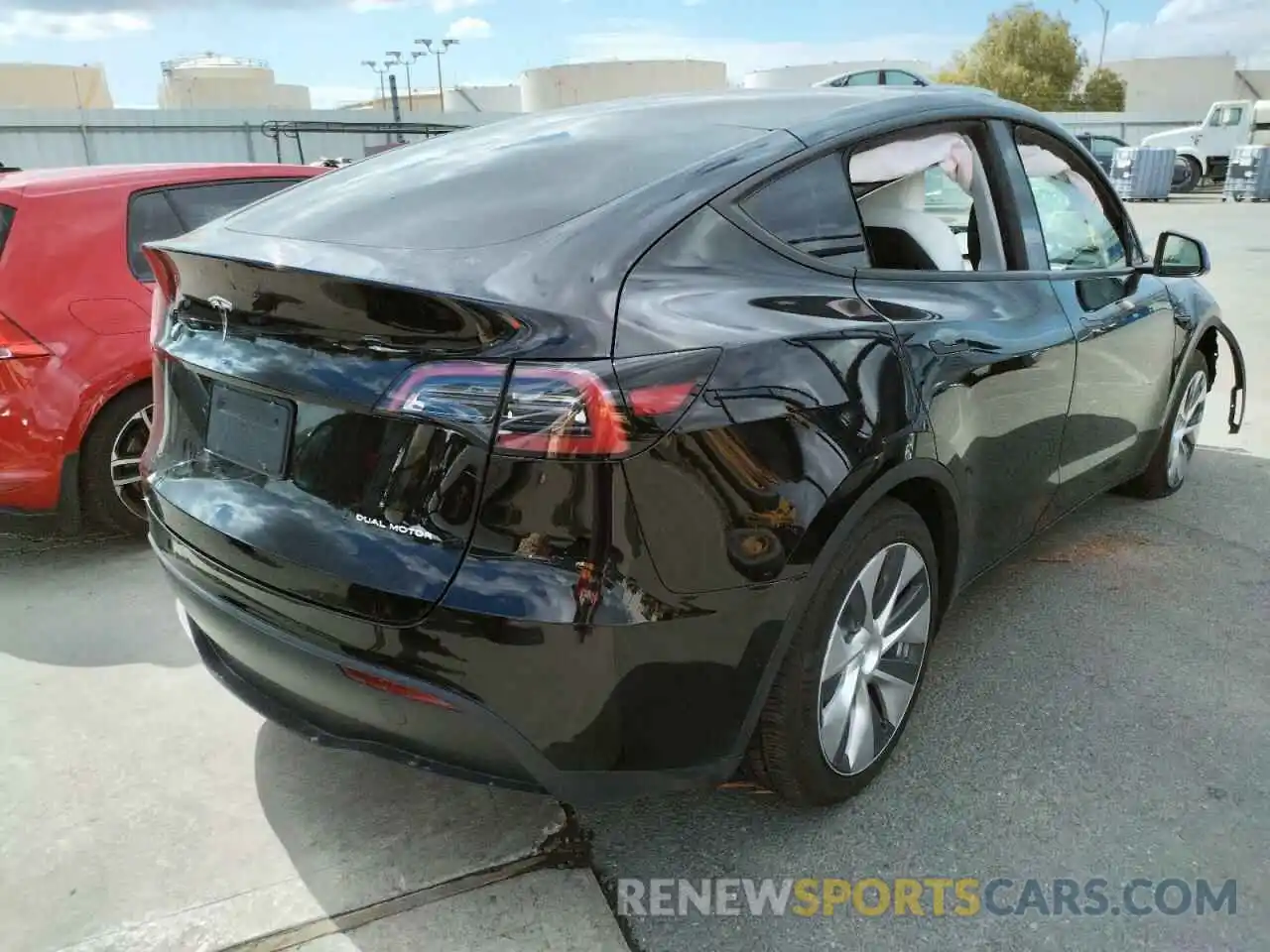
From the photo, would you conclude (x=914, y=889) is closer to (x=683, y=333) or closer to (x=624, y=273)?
(x=683, y=333)

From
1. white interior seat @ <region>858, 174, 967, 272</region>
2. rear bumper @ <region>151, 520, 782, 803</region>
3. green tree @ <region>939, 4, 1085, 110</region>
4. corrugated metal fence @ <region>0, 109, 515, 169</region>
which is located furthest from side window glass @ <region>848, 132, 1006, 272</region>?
green tree @ <region>939, 4, 1085, 110</region>

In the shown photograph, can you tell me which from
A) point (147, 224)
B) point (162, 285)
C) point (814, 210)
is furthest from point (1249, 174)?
point (162, 285)

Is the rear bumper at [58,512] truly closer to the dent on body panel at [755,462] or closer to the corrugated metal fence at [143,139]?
the dent on body panel at [755,462]

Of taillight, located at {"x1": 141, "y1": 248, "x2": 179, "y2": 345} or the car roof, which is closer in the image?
taillight, located at {"x1": 141, "y1": 248, "x2": 179, "y2": 345}

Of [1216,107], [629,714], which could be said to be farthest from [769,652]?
[1216,107]

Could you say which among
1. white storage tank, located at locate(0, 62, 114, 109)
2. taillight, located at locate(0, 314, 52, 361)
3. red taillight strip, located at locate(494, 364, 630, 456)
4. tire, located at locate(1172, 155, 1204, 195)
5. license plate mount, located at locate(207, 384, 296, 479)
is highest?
white storage tank, located at locate(0, 62, 114, 109)

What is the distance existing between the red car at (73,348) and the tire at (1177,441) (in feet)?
13.8

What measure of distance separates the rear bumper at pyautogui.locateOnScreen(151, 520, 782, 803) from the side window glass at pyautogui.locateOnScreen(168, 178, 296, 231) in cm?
271

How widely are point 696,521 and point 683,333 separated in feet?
1.13

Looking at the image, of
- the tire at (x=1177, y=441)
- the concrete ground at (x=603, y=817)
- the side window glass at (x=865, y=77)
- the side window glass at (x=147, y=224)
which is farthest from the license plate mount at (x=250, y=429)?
the side window glass at (x=865, y=77)

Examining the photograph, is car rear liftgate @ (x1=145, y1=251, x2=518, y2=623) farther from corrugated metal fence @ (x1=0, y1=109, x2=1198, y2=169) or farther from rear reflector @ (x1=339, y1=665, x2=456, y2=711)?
corrugated metal fence @ (x1=0, y1=109, x2=1198, y2=169)

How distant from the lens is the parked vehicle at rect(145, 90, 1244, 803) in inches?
68.6

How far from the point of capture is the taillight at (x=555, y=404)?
5.54 ft

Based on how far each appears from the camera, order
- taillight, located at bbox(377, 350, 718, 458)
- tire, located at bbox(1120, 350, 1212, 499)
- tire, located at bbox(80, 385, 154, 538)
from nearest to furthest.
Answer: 1. taillight, located at bbox(377, 350, 718, 458)
2. tire, located at bbox(80, 385, 154, 538)
3. tire, located at bbox(1120, 350, 1212, 499)
